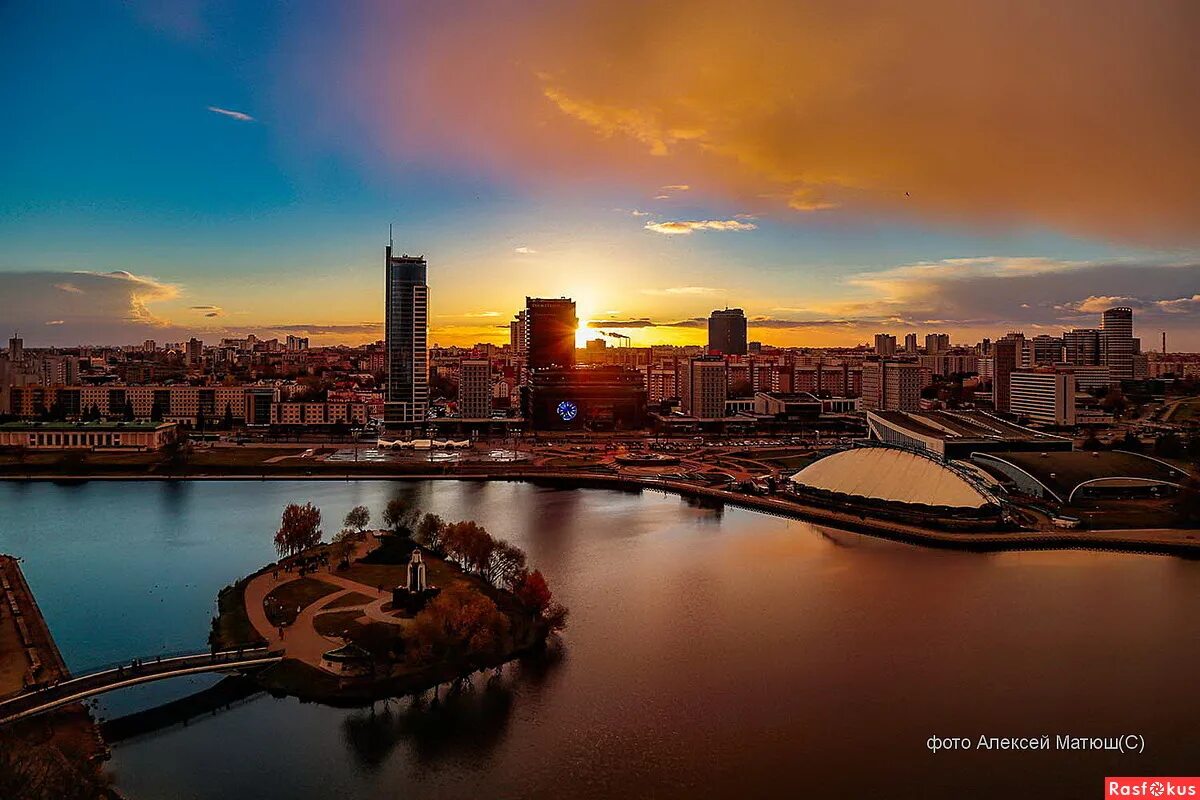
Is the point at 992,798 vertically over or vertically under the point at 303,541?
under

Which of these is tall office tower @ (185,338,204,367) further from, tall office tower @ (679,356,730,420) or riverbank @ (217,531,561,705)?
riverbank @ (217,531,561,705)

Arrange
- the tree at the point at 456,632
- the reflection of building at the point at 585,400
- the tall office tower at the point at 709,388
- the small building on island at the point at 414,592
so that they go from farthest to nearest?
the tall office tower at the point at 709,388
the reflection of building at the point at 585,400
the small building on island at the point at 414,592
the tree at the point at 456,632

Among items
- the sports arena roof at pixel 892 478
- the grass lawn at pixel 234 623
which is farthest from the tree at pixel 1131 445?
the grass lawn at pixel 234 623

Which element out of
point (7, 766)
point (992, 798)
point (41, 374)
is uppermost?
point (41, 374)

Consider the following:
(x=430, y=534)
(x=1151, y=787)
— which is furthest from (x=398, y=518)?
(x=1151, y=787)

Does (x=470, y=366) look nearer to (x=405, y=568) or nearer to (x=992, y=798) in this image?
(x=405, y=568)

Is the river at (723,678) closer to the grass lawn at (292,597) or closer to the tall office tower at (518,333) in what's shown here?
the grass lawn at (292,597)

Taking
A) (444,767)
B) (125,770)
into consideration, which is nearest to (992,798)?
(444,767)

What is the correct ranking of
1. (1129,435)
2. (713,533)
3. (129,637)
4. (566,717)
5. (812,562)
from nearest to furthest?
(566,717) → (129,637) → (812,562) → (713,533) → (1129,435)
